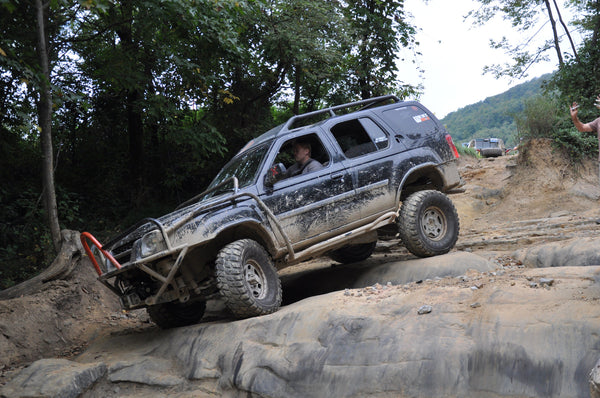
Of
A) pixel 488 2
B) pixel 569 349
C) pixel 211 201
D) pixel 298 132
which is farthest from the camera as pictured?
pixel 488 2

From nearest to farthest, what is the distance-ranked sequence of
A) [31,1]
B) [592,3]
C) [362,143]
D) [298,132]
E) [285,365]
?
1. [285,365]
2. [298,132]
3. [362,143]
4. [31,1]
5. [592,3]

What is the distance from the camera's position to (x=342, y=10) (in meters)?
13.3

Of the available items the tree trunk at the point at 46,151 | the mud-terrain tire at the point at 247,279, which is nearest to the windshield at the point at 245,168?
the mud-terrain tire at the point at 247,279

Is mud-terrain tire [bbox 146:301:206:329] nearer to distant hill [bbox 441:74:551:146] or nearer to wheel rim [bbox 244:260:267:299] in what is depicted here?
wheel rim [bbox 244:260:267:299]

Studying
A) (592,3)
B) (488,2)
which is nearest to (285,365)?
(592,3)

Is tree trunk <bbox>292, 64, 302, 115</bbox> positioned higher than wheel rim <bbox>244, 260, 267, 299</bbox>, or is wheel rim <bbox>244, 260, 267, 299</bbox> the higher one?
tree trunk <bbox>292, 64, 302, 115</bbox>

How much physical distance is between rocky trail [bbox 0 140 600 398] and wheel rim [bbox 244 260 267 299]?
35cm

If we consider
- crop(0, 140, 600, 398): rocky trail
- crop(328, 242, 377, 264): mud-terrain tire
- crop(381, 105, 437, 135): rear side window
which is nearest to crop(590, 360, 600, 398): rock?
crop(0, 140, 600, 398): rocky trail

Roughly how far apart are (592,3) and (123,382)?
Result: 56.6 feet

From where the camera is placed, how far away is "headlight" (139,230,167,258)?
5121 mm

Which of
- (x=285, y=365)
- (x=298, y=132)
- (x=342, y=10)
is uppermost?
(x=342, y=10)

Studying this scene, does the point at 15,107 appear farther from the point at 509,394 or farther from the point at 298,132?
the point at 509,394

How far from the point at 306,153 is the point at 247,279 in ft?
6.77

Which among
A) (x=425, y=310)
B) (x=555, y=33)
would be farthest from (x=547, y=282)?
(x=555, y=33)
